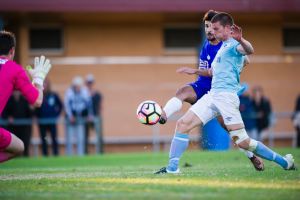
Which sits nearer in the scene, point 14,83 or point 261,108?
point 14,83

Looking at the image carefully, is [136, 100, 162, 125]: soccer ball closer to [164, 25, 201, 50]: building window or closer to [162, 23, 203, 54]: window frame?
[162, 23, 203, 54]: window frame

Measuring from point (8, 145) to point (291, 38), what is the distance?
1911 cm

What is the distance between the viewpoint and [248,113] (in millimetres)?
24734

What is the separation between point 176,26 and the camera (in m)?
27.9

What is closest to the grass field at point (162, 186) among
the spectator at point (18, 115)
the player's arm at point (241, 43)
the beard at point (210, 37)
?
the player's arm at point (241, 43)

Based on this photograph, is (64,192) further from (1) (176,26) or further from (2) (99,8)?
(1) (176,26)

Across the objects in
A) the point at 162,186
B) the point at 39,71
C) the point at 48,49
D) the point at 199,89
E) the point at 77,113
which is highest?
the point at 48,49

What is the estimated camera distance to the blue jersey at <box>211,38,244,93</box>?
38.3 feet

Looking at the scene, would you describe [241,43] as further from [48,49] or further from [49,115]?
[48,49]

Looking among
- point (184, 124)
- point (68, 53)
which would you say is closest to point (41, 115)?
point (68, 53)

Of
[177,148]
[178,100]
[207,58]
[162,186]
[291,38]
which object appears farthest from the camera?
[291,38]

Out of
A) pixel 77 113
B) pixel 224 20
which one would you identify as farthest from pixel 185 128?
pixel 77 113

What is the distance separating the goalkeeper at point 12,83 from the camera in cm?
1054

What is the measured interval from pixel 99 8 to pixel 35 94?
50.4 feet
